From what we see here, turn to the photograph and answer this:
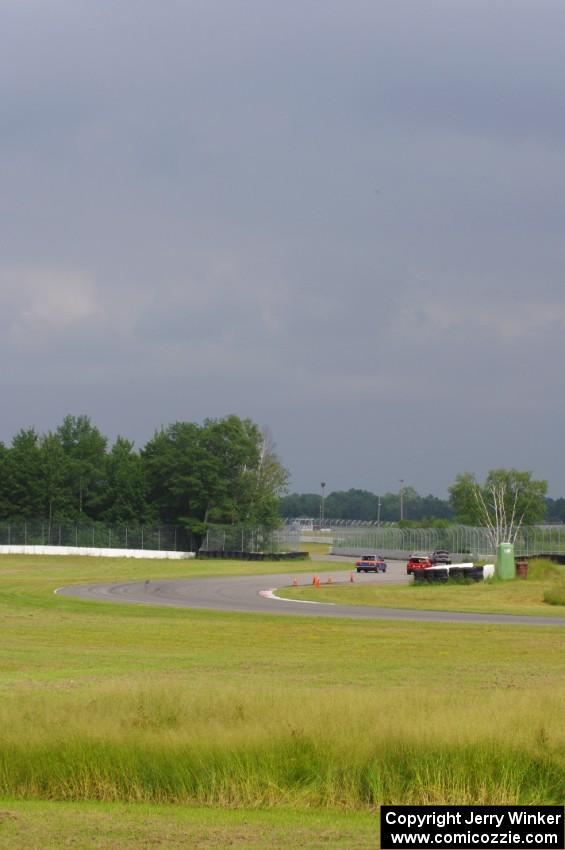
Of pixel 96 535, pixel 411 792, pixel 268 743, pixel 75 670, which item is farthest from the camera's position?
pixel 96 535

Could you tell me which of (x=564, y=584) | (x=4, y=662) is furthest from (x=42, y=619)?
(x=564, y=584)

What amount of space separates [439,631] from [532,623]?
5.26 meters

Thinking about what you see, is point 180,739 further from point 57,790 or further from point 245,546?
point 245,546

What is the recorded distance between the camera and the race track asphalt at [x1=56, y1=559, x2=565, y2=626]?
39938 mm

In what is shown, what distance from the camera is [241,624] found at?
1433 inches

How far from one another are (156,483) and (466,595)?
259 feet

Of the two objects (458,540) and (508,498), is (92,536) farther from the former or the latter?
(508,498)

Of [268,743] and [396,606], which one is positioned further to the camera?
[396,606]

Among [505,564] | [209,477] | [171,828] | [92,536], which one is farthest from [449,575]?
[209,477]

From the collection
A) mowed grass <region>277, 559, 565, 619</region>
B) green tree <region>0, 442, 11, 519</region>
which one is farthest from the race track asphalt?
green tree <region>0, 442, 11, 519</region>

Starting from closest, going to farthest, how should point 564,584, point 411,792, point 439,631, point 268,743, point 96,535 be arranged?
point 411,792 < point 268,743 < point 439,631 < point 564,584 < point 96,535

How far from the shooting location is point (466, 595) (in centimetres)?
5172

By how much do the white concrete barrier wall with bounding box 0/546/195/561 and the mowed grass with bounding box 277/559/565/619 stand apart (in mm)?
45968

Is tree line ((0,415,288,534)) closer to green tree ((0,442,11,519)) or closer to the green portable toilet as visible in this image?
green tree ((0,442,11,519))
